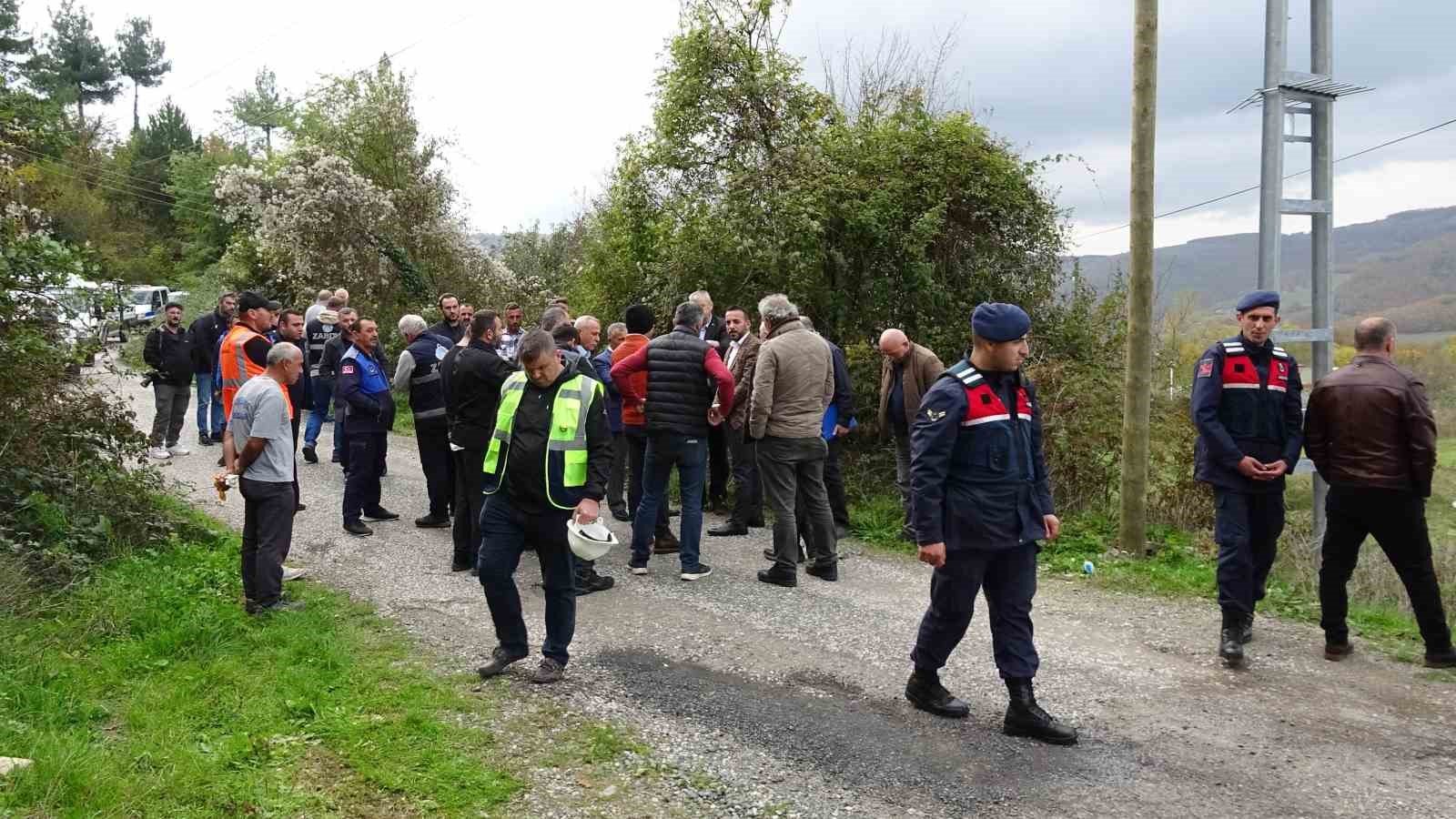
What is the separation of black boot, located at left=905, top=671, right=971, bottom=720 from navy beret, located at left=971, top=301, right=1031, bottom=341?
1681 mm

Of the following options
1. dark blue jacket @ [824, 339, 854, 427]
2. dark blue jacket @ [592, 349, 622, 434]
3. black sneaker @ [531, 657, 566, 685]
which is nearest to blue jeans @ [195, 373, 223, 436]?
dark blue jacket @ [592, 349, 622, 434]

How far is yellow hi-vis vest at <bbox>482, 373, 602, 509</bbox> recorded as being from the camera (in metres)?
5.41

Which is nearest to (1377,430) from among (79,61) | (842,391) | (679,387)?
(842,391)

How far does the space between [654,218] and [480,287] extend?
10118 mm

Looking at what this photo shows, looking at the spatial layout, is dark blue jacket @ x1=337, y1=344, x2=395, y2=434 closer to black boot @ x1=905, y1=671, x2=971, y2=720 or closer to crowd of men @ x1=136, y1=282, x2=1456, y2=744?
crowd of men @ x1=136, y1=282, x2=1456, y2=744

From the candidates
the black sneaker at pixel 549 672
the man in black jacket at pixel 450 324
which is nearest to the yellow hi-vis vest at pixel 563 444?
the black sneaker at pixel 549 672

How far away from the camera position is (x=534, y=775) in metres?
4.45

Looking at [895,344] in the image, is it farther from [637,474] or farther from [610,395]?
[610,395]

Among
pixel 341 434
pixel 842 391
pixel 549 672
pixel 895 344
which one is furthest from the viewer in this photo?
pixel 341 434

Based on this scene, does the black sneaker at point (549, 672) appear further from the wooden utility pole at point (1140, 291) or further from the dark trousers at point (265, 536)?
the wooden utility pole at point (1140, 291)

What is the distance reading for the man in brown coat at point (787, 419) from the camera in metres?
7.59

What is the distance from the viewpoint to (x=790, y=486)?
7.68 m

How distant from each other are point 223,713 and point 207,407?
9850 mm

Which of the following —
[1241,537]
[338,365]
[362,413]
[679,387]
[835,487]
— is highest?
[338,365]
